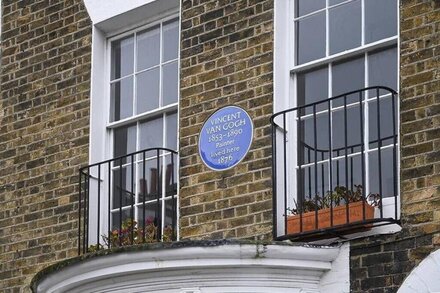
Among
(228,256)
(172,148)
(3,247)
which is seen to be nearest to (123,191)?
(172,148)

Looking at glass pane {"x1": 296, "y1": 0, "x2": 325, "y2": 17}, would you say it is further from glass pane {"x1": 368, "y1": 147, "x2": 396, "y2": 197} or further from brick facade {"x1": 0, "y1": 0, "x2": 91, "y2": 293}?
brick facade {"x1": 0, "y1": 0, "x2": 91, "y2": 293}

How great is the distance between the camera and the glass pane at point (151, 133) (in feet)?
39.1

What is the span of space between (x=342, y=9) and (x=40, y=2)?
11.3 feet

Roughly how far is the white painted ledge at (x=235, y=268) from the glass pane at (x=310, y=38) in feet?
5.53

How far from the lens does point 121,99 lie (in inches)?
487

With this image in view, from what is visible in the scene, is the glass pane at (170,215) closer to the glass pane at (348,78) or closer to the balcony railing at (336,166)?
the balcony railing at (336,166)

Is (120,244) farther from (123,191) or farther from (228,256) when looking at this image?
(228,256)

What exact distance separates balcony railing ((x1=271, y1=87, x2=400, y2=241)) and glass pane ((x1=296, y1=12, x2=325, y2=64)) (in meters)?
0.44

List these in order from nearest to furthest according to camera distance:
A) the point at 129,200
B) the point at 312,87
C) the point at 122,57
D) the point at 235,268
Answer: the point at 235,268 → the point at 312,87 → the point at 129,200 → the point at 122,57

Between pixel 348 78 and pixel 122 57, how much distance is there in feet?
8.48

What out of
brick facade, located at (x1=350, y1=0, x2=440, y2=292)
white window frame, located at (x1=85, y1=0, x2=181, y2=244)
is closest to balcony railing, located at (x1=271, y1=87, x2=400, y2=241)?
brick facade, located at (x1=350, y1=0, x2=440, y2=292)

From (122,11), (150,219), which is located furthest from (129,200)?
(122,11)

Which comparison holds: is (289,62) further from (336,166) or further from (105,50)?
(105,50)

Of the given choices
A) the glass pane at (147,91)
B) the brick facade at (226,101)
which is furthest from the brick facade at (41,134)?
the brick facade at (226,101)
